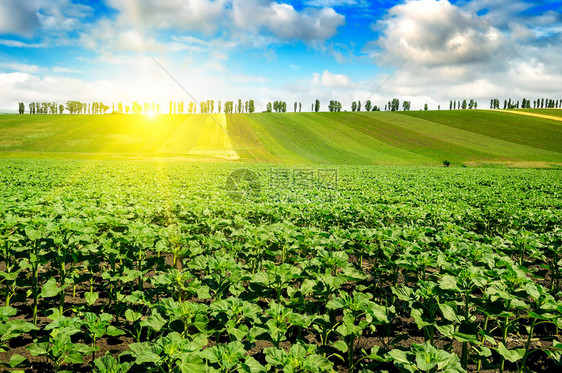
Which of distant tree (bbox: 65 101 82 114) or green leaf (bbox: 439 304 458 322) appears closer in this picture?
green leaf (bbox: 439 304 458 322)

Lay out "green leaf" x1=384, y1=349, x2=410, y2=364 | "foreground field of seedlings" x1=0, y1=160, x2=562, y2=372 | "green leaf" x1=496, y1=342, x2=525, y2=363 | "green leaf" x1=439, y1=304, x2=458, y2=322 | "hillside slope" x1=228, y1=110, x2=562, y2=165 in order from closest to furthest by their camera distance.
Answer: "green leaf" x1=384, y1=349, x2=410, y2=364 < "foreground field of seedlings" x1=0, y1=160, x2=562, y2=372 < "green leaf" x1=496, y1=342, x2=525, y2=363 < "green leaf" x1=439, y1=304, x2=458, y2=322 < "hillside slope" x1=228, y1=110, x2=562, y2=165

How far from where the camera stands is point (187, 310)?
10.8ft

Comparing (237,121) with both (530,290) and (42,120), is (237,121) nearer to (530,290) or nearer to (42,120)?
(42,120)

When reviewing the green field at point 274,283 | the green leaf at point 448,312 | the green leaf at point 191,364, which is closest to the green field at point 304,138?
the green field at point 274,283

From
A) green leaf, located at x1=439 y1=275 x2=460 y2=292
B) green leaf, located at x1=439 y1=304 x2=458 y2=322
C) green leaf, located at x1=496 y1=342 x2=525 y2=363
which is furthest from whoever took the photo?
green leaf, located at x1=439 y1=275 x2=460 y2=292

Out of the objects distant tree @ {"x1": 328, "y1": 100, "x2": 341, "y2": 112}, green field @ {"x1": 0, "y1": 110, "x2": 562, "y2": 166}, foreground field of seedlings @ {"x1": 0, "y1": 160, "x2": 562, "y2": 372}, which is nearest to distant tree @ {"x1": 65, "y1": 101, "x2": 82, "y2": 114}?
green field @ {"x1": 0, "y1": 110, "x2": 562, "y2": 166}

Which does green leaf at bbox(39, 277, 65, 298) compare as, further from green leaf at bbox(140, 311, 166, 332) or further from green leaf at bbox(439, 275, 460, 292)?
green leaf at bbox(439, 275, 460, 292)

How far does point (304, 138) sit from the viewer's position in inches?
2854

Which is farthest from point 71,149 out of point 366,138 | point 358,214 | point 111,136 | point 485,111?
point 485,111

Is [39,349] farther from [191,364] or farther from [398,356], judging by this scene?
[398,356]

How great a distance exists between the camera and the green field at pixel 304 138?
2308 inches

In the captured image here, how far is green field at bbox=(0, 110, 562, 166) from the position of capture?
58.6 metres

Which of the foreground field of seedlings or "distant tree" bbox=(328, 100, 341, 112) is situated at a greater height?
"distant tree" bbox=(328, 100, 341, 112)

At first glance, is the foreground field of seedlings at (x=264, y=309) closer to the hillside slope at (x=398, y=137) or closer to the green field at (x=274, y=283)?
the green field at (x=274, y=283)
